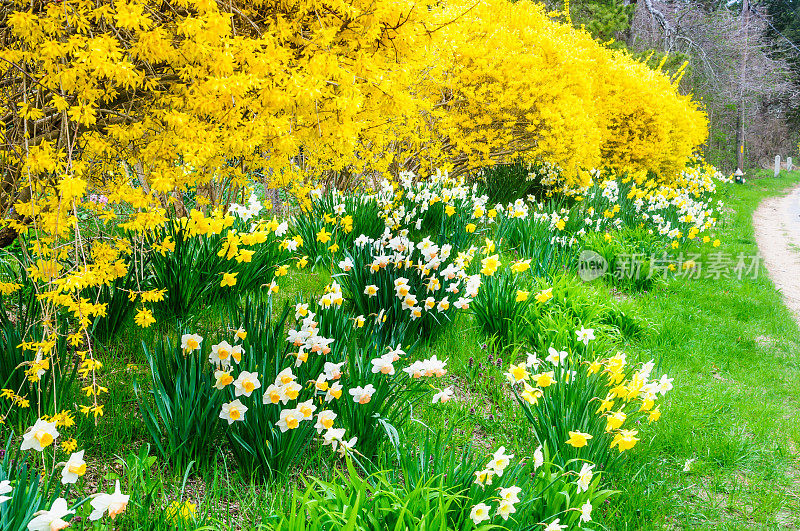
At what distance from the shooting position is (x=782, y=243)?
9383 mm

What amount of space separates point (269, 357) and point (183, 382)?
13.3 inches

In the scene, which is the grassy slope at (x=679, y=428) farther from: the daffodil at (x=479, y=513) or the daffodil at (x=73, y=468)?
the daffodil at (x=479, y=513)

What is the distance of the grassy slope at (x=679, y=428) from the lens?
94.1 inches

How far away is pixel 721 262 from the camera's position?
7168 millimetres

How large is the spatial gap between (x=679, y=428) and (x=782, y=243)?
25.4 ft

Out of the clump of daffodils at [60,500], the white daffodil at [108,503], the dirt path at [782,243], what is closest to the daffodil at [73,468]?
the clump of daffodils at [60,500]

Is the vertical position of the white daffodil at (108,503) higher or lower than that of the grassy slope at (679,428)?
higher

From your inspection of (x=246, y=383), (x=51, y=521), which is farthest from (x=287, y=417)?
(x=51, y=521)

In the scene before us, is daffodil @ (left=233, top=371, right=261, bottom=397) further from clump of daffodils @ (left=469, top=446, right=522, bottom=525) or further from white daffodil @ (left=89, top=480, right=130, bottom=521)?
clump of daffodils @ (left=469, top=446, right=522, bottom=525)

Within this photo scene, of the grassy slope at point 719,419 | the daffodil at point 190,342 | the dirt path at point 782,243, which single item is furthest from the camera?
the dirt path at point 782,243

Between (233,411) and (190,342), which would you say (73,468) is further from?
(190,342)

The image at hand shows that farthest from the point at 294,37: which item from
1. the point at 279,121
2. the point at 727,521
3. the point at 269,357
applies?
the point at 727,521

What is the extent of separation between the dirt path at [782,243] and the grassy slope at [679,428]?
1936 mm

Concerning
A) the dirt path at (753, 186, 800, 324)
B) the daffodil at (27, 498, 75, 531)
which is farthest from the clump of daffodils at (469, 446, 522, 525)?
the dirt path at (753, 186, 800, 324)
